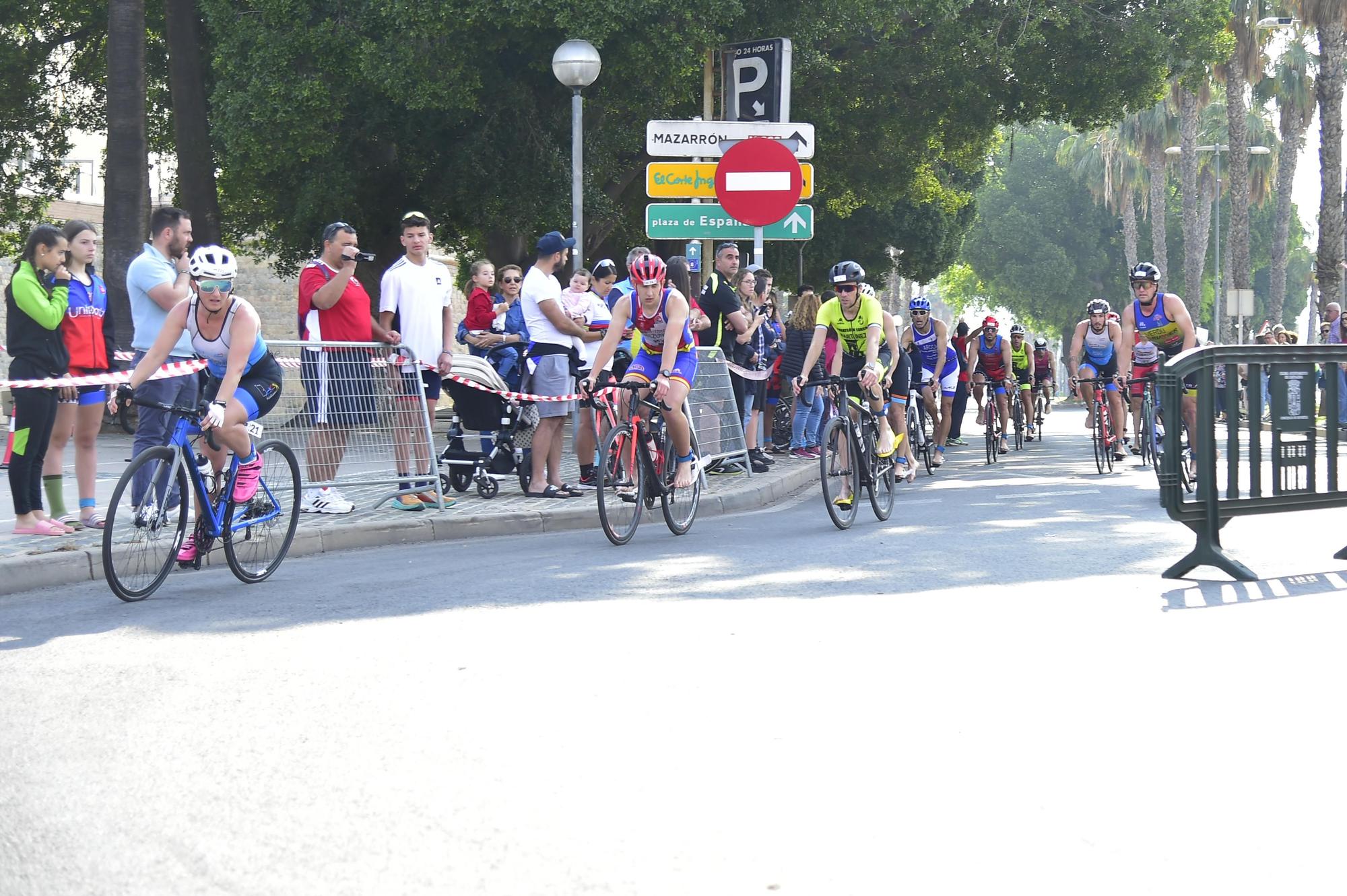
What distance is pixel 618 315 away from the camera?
10.6 meters

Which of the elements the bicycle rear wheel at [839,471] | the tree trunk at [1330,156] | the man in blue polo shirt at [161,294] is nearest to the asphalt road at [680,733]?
the man in blue polo shirt at [161,294]

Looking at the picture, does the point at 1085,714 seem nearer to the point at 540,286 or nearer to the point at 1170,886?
the point at 1170,886

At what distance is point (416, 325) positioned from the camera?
11.5m

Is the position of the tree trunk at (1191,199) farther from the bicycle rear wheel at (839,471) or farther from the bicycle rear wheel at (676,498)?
the bicycle rear wheel at (676,498)

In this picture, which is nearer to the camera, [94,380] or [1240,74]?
[94,380]

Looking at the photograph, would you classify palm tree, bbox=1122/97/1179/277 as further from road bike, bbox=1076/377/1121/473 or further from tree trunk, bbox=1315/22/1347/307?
road bike, bbox=1076/377/1121/473

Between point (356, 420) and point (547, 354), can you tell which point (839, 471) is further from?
point (356, 420)

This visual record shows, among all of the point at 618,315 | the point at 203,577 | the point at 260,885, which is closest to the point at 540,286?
the point at 618,315

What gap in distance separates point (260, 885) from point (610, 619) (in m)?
3.48

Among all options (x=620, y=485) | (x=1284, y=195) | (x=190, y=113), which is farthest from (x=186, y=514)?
(x=1284, y=195)

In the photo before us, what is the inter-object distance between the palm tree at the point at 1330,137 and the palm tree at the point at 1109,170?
24.2m

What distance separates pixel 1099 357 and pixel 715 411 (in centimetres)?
548

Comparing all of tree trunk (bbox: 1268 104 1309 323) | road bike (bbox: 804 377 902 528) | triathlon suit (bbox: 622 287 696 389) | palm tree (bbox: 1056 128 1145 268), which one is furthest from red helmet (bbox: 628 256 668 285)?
palm tree (bbox: 1056 128 1145 268)

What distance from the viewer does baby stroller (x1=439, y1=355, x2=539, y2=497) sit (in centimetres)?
1263
